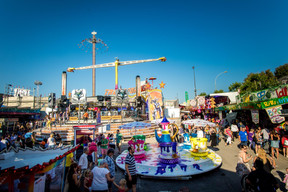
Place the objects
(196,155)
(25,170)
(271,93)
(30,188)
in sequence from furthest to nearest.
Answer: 1. (271,93)
2. (196,155)
3. (30,188)
4. (25,170)

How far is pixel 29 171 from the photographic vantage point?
3.83 meters

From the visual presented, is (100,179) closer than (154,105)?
Yes

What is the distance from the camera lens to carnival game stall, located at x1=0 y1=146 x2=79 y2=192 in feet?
11.8

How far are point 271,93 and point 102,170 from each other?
13.8 meters

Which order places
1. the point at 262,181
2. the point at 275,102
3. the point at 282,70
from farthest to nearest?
1. the point at 282,70
2. the point at 275,102
3. the point at 262,181

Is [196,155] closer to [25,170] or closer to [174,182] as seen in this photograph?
[174,182]

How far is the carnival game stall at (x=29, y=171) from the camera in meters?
3.60

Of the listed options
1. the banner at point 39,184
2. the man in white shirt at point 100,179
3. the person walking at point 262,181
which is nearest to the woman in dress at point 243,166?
the person walking at point 262,181

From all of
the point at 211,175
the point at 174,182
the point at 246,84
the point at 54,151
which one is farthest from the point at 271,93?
the point at 246,84

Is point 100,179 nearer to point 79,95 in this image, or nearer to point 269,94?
point 79,95

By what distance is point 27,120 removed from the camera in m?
34.5

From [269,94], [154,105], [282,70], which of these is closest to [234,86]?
[282,70]

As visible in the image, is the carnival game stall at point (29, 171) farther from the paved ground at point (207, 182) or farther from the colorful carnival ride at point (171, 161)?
the colorful carnival ride at point (171, 161)

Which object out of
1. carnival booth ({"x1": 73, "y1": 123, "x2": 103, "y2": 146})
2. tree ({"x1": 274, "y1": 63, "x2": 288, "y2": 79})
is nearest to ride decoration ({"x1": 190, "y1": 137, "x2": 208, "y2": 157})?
carnival booth ({"x1": 73, "y1": 123, "x2": 103, "y2": 146})
